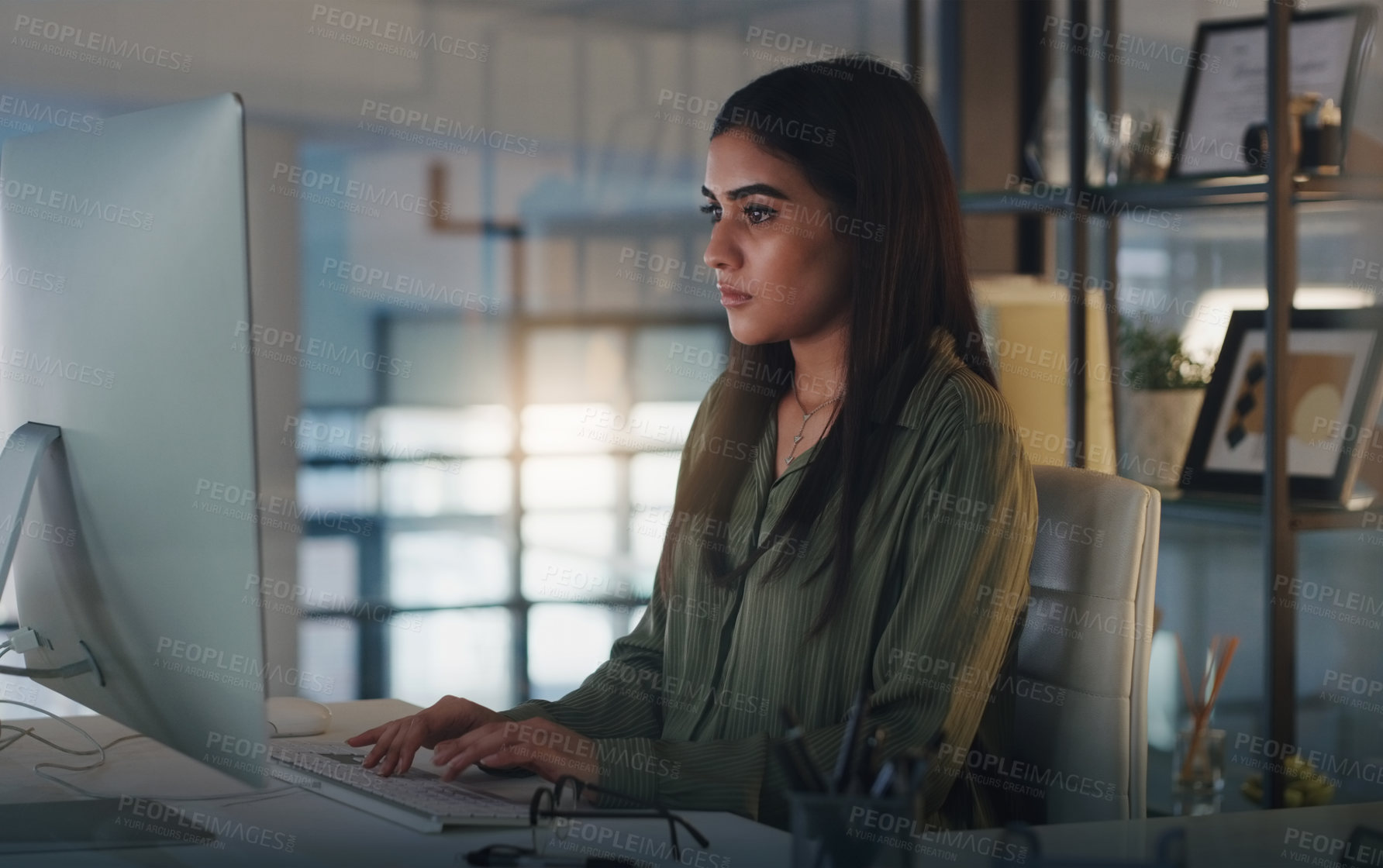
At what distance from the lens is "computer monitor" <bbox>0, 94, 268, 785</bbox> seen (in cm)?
90

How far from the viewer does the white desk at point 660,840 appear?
982 millimetres

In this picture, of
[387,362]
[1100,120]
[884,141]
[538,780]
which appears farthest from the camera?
[387,362]

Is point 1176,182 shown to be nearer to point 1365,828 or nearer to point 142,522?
point 1365,828

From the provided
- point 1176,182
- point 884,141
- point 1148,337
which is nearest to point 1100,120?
point 1176,182

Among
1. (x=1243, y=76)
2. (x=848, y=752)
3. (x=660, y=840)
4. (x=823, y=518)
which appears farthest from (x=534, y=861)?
(x=1243, y=76)

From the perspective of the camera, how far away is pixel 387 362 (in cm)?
393

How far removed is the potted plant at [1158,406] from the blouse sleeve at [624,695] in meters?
1.13

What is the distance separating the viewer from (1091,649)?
1.37 meters

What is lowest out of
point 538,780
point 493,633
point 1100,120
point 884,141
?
point 493,633

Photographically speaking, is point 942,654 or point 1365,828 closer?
point 1365,828

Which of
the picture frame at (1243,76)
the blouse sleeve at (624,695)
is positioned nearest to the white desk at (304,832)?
the blouse sleeve at (624,695)

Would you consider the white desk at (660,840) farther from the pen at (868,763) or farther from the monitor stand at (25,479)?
the monitor stand at (25,479)

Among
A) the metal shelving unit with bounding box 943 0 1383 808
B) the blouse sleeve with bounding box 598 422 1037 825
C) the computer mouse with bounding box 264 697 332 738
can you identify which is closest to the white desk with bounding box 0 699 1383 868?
the blouse sleeve with bounding box 598 422 1037 825

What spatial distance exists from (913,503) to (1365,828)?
21.6 inches
